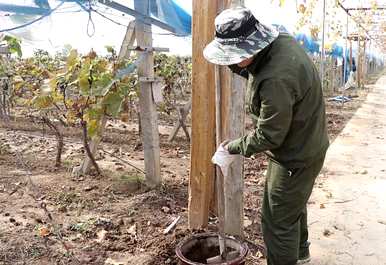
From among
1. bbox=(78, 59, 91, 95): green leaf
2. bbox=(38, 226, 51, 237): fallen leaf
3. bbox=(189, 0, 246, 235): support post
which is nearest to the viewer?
bbox=(189, 0, 246, 235): support post

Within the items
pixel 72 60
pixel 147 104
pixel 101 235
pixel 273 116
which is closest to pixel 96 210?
pixel 101 235

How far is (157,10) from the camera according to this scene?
466 cm

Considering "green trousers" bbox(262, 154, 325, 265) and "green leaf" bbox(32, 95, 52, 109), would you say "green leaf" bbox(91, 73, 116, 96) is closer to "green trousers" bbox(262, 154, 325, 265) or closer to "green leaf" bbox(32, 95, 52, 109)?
"green leaf" bbox(32, 95, 52, 109)

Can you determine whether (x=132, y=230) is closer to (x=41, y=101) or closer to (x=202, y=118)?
(x=202, y=118)

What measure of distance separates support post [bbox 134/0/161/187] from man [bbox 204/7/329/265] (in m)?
1.95

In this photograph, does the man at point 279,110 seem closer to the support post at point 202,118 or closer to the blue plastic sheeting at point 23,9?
the support post at point 202,118

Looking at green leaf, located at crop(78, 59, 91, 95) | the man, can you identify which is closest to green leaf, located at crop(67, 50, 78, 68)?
green leaf, located at crop(78, 59, 91, 95)

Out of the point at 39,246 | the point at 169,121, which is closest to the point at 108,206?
the point at 39,246

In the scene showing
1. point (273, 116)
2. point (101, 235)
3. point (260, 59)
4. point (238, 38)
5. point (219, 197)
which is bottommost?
point (101, 235)

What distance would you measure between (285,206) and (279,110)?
2.46 ft

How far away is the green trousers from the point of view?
2.78 m

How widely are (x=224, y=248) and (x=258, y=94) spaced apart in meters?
1.12

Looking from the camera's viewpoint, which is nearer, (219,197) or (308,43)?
(219,197)

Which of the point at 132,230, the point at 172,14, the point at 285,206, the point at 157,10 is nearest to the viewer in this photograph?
the point at 285,206
